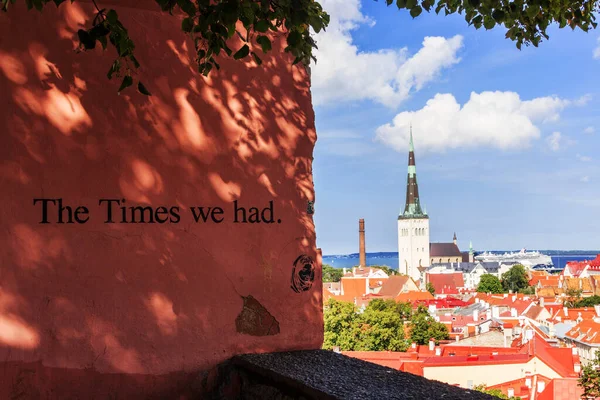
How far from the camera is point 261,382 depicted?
2559mm

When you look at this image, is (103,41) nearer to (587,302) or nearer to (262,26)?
(262,26)

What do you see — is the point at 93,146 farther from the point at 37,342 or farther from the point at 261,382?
the point at 261,382

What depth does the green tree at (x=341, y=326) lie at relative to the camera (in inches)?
1364

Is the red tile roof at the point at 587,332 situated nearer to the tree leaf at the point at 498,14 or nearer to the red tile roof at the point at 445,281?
the tree leaf at the point at 498,14

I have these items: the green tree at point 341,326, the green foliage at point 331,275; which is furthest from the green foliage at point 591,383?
the green foliage at point 331,275

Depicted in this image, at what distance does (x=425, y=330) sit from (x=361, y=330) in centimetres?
447

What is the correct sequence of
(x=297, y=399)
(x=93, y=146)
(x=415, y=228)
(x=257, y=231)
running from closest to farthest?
(x=297, y=399) < (x=93, y=146) < (x=257, y=231) < (x=415, y=228)

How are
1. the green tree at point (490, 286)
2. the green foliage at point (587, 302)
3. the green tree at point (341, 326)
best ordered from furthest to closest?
the green tree at point (490, 286)
the green foliage at point (587, 302)
the green tree at point (341, 326)

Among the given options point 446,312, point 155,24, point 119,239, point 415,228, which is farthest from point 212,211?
point 415,228

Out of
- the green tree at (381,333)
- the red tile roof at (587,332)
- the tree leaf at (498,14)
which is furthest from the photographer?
the green tree at (381,333)

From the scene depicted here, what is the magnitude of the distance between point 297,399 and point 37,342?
3.65ft

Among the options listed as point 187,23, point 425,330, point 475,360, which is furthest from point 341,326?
point 187,23

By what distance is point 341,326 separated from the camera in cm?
3547

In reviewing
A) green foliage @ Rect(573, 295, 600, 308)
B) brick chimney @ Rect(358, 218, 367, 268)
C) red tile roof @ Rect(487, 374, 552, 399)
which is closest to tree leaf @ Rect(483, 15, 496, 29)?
red tile roof @ Rect(487, 374, 552, 399)
